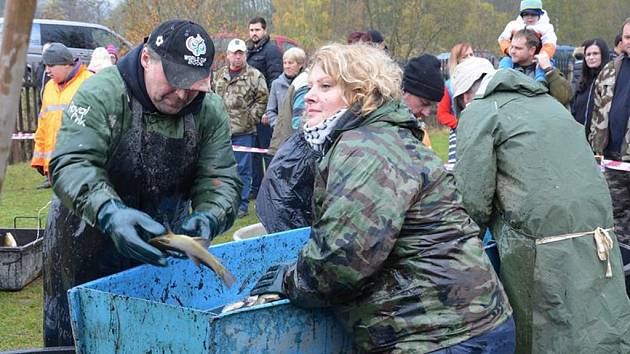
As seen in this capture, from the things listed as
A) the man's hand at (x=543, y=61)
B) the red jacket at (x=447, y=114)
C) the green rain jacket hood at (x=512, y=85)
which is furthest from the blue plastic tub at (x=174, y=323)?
the red jacket at (x=447, y=114)

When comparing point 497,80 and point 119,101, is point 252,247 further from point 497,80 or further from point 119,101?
point 497,80

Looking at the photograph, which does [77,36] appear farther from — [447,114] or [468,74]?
[468,74]

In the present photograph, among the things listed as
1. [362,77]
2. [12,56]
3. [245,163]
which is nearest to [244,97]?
[245,163]

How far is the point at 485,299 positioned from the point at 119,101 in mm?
1613

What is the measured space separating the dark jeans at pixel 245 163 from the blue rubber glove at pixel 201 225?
6.27 m

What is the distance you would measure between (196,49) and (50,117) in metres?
6.57

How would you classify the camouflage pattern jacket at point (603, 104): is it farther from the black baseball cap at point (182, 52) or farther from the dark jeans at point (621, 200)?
the black baseball cap at point (182, 52)

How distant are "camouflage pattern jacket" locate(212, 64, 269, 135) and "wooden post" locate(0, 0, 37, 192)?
8.63 m

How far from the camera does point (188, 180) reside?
12.8 ft

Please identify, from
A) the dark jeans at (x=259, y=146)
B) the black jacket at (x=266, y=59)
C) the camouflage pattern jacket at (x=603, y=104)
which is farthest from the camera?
the black jacket at (x=266, y=59)

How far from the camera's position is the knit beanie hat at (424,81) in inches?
193

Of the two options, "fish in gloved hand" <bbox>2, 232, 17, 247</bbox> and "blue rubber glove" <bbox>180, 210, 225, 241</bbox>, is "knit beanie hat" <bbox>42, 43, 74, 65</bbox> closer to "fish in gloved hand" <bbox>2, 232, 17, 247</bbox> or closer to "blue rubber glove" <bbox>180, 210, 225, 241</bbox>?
"fish in gloved hand" <bbox>2, 232, 17, 247</bbox>

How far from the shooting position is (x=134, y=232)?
3.12 metres

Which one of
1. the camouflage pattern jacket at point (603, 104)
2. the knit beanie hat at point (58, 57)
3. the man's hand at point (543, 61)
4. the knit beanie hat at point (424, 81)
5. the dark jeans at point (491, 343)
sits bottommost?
the knit beanie hat at point (58, 57)
